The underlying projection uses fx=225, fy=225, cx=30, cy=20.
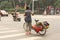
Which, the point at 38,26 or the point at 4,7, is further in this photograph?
the point at 4,7

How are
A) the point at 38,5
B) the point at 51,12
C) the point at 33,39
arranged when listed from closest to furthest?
the point at 33,39 → the point at 51,12 → the point at 38,5

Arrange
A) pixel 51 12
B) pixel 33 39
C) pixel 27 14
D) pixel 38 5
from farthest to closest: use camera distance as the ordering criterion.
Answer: pixel 38 5
pixel 51 12
pixel 27 14
pixel 33 39

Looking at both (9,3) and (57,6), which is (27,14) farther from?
(9,3)

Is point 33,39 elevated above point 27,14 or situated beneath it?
situated beneath

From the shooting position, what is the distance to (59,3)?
6203cm

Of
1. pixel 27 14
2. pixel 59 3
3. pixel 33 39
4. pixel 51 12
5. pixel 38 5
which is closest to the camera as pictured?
pixel 33 39

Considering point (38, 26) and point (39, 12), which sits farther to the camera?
point (39, 12)

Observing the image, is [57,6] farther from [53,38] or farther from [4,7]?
[53,38]

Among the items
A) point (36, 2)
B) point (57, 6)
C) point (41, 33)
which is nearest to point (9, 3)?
point (36, 2)

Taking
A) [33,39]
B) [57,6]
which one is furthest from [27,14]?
[57,6]

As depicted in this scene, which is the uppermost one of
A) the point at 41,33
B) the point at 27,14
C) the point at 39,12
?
the point at 27,14

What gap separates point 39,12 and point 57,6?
5.26 metres

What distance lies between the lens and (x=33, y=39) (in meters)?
12.8

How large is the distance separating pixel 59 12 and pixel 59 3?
467 centimetres
